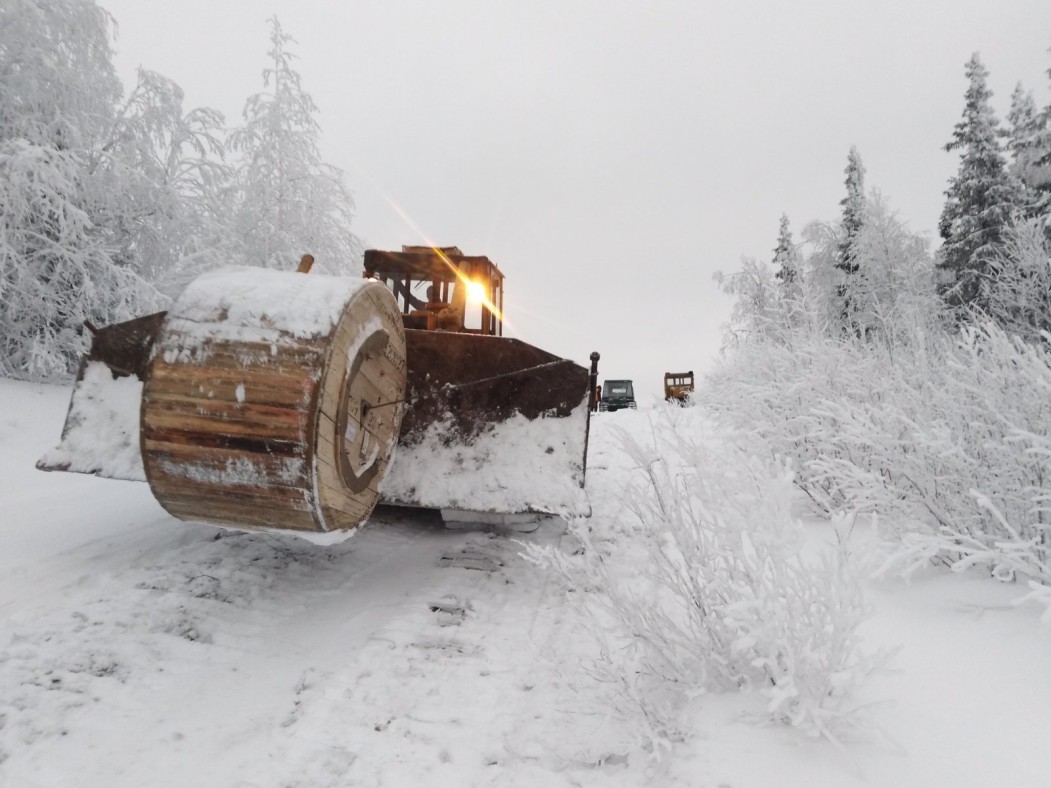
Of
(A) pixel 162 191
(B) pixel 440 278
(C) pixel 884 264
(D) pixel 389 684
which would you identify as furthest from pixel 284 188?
(C) pixel 884 264

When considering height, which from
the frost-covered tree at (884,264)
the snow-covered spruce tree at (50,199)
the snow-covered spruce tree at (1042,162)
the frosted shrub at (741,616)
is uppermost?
the snow-covered spruce tree at (1042,162)

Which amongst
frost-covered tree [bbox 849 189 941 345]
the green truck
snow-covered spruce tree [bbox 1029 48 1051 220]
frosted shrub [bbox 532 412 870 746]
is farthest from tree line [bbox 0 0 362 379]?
snow-covered spruce tree [bbox 1029 48 1051 220]

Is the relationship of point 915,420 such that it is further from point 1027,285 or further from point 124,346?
point 1027,285

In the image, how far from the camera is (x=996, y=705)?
185 centimetres

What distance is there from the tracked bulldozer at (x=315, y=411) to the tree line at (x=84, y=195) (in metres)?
7.22

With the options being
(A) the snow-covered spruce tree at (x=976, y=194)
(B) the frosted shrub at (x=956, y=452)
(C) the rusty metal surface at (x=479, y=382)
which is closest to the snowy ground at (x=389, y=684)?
(B) the frosted shrub at (x=956, y=452)

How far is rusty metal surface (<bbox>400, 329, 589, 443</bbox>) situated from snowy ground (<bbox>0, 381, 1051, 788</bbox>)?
115 centimetres

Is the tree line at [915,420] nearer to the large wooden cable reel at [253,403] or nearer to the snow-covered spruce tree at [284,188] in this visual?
the large wooden cable reel at [253,403]

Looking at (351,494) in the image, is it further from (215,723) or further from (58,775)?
(58,775)

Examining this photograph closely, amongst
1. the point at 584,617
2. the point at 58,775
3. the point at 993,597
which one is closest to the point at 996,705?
the point at 993,597

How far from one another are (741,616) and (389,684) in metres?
1.67

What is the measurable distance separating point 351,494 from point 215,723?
1.21 metres

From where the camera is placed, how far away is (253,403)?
258 centimetres

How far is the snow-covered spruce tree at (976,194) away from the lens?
60.2ft
